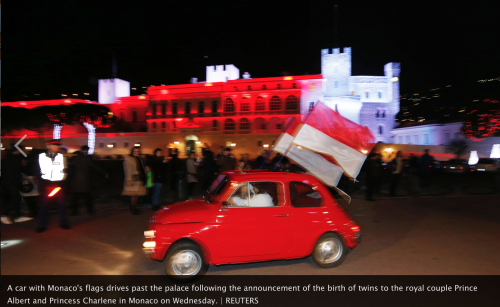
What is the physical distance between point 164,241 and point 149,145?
51.3 meters

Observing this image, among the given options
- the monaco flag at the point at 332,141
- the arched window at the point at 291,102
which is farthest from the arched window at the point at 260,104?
the monaco flag at the point at 332,141

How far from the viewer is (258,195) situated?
5.08m

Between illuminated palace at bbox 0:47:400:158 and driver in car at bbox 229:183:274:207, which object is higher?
illuminated palace at bbox 0:47:400:158

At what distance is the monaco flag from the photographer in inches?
234

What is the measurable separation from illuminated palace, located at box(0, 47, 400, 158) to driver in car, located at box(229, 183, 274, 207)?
145 feet

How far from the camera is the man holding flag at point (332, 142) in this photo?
19.5ft

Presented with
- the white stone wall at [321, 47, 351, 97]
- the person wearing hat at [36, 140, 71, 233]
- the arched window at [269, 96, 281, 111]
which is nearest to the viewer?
the person wearing hat at [36, 140, 71, 233]

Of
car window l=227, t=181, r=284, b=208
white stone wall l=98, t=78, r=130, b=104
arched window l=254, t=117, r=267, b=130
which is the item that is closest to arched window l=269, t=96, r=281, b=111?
arched window l=254, t=117, r=267, b=130

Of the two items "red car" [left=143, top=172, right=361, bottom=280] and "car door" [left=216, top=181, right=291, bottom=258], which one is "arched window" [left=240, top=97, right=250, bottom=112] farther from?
"car door" [left=216, top=181, right=291, bottom=258]

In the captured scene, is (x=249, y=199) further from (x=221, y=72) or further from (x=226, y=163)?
(x=221, y=72)

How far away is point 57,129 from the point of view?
2296 inches

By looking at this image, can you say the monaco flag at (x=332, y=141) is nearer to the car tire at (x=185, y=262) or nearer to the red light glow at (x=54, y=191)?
the car tire at (x=185, y=262)
